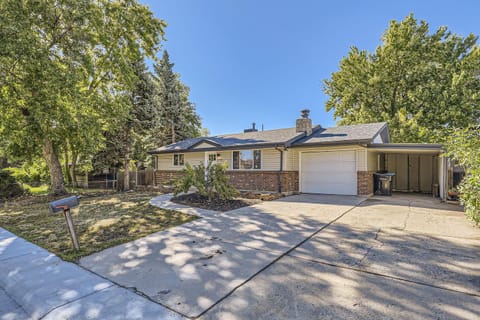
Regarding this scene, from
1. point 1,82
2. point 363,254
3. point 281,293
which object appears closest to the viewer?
point 281,293

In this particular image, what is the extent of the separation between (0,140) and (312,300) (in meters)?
14.3

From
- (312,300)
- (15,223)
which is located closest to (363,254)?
(312,300)

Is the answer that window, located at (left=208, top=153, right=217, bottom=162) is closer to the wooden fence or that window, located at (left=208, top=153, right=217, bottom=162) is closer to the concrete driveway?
the wooden fence

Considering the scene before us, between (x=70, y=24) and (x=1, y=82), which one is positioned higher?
(x=70, y=24)

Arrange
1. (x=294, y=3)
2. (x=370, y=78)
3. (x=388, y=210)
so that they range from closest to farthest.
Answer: (x=388, y=210) → (x=294, y=3) → (x=370, y=78)

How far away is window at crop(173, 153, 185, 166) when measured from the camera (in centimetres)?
1538

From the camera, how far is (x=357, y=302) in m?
2.55

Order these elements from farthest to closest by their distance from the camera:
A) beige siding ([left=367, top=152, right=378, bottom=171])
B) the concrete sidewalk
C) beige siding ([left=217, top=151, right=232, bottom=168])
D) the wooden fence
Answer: the wooden fence → beige siding ([left=217, top=151, right=232, bottom=168]) → beige siding ([left=367, top=152, right=378, bottom=171]) → the concrete sidewalk

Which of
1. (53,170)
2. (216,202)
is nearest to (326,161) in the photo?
(216,202)

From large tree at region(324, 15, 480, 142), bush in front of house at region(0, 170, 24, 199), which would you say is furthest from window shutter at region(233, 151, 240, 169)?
large tree at region(324, 15, 480, 142)

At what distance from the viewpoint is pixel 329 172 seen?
11062 mm

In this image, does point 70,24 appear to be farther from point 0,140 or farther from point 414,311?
point 414,311

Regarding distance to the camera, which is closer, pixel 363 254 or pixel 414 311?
pixel 414 311

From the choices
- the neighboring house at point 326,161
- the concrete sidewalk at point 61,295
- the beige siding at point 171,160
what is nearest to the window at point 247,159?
the neighboring house at point 326,161
